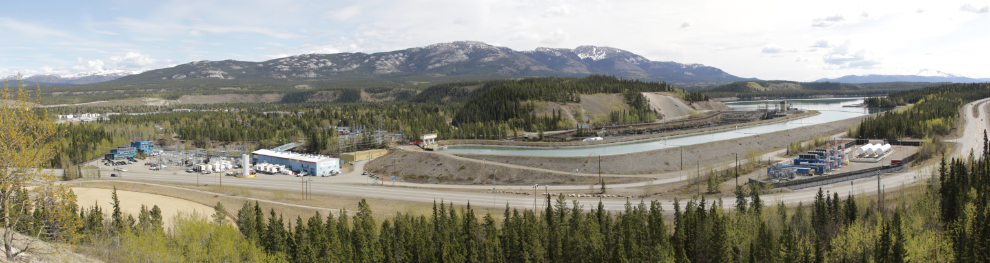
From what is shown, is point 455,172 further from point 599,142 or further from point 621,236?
point 621,236

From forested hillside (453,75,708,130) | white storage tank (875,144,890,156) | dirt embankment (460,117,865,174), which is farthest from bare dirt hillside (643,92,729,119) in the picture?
white storage tank (875,144,890,156)

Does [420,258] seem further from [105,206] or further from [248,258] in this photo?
[105,206]

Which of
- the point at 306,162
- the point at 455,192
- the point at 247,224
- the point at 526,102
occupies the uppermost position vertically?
the point at 526,102

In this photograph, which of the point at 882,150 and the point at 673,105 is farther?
the point at 673,105

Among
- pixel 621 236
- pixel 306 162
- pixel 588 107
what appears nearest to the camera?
pixel 621 236

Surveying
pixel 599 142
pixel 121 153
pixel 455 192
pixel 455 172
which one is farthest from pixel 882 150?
pixel 121 153

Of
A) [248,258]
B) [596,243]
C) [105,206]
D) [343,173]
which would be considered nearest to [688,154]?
[596,243]
